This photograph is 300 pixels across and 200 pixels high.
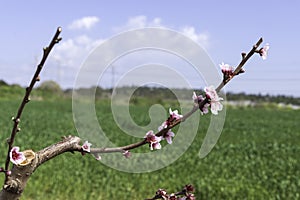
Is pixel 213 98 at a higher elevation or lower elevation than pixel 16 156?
higher

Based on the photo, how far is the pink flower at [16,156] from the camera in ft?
3.43

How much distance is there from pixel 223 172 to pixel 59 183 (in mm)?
3451

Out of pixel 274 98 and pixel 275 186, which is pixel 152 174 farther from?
pixel 274 98

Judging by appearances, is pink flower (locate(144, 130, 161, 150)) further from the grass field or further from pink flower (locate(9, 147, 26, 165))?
the grass field

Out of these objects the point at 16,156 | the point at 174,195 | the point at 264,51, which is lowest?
the point at 174,195

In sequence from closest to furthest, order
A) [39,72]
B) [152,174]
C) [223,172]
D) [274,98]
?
[39,72] → [152,174] → [223,172] → [274,98]

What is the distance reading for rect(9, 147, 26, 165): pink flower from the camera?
41.2 inches

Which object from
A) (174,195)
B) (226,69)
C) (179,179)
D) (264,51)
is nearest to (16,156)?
(174,195)

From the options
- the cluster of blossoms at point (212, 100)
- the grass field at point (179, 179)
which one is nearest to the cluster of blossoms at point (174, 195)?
the cluster of blossoms at point (212, 100)

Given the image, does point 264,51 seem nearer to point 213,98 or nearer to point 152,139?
point 213,98

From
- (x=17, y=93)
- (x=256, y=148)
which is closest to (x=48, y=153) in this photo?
(x=256, y=148)

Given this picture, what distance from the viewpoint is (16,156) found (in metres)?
1.06

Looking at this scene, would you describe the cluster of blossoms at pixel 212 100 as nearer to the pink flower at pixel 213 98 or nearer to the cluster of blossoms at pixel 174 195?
the pink flower at pixel 213 98

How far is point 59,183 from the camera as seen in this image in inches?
319
